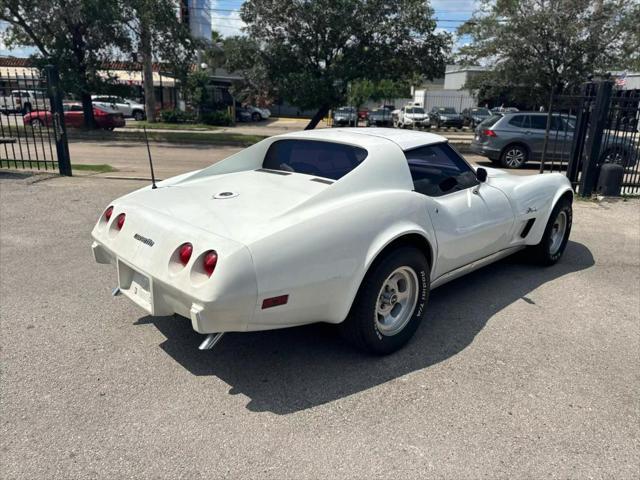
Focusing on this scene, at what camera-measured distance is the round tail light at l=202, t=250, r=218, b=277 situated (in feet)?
8.65

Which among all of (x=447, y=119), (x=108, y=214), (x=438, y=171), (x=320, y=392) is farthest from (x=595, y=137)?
(x=447, y=119)

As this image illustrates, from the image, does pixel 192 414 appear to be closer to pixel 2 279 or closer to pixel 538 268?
pixel 2 279

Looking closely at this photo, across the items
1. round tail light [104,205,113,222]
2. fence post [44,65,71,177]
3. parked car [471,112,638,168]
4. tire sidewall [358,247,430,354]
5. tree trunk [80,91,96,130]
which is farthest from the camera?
tree trunk [80,91,96,130]

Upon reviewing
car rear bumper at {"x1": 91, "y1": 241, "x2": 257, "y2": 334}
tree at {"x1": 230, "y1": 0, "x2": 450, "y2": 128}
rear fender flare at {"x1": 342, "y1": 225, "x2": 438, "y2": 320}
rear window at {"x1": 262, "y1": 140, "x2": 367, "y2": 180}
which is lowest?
car rear bumper at {"x1": 91, "y1": 241, "x2": 257, "y2": 334}

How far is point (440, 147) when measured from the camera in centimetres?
418

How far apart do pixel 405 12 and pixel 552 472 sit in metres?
18.9

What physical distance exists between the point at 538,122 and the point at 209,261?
13167 millimetres

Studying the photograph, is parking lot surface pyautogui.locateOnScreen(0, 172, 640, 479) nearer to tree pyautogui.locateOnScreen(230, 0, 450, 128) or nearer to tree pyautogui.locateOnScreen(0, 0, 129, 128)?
tree pyautogui.locateOnScreen(230, 0, 450, 128)

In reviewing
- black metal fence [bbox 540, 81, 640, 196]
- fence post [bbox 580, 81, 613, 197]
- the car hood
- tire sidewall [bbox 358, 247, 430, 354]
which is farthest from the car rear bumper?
fence post [bbox 580, 81, 613, 197]

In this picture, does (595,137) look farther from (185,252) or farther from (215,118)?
(215,118)

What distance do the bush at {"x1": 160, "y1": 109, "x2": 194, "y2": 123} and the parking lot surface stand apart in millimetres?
28521

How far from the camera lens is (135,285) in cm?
319

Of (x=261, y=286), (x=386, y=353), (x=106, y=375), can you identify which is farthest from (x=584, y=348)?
(x=106, y=375)

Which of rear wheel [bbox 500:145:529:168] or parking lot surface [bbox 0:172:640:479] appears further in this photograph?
rear wheel [bbox 500:145:529:168]
